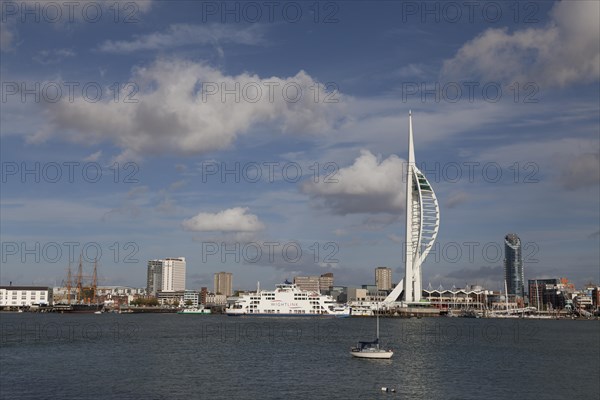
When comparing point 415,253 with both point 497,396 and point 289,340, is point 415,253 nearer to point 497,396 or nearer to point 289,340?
point 289,340

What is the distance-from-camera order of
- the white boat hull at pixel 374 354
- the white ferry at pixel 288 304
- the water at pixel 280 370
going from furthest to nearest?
the white ferry at pixel 288 304, the white boat hull at pixel 374 354, the water at pixel 280 370

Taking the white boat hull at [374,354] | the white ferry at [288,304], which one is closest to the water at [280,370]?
the white boat hull at [374,354]

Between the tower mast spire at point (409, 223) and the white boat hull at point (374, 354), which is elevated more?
the tower mast spire at point (409, 223)

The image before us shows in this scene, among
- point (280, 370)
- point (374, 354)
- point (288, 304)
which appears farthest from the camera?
point (288, 304)

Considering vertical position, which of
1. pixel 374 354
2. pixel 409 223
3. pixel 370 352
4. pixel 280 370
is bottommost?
pixel 280 370

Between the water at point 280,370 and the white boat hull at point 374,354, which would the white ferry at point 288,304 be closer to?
the water at point 280,370

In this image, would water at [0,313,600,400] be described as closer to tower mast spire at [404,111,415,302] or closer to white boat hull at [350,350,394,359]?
white boat hull at [350,350,394,359]

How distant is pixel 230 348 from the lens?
227 feet

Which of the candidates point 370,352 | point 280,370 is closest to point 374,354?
point 370,352

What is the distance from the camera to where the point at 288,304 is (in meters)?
159

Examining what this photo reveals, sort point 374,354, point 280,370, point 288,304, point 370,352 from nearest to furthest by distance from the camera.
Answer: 1. point 280,370
2. point 374,354
3. point 370,352
4. point 288,304

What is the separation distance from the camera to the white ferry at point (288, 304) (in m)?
159

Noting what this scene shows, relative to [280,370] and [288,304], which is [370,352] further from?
[288,304]

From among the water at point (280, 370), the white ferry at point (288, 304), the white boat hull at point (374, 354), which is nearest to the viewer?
the water at point (280, 370)
